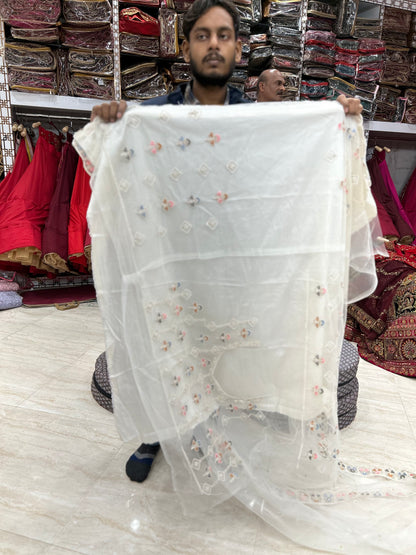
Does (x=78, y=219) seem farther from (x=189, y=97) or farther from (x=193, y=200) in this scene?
(x=193, y=200)

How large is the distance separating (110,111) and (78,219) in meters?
1.88

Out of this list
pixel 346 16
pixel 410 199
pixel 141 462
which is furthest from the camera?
pixel 410 199

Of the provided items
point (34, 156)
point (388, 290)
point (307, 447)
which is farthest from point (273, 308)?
point (34, 156)

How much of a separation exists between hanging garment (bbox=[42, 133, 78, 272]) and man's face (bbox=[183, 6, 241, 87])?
6.01ft

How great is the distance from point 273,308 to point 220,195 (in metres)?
0.33

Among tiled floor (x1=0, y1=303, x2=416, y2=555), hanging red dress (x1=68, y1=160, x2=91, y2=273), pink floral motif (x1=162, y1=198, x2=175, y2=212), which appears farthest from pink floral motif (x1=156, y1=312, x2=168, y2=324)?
hanging red dress (x1=68, y1=160, x2=91, y2=273)

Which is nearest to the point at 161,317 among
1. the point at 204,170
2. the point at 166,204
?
the point at 166,204

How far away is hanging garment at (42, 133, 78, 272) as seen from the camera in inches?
107

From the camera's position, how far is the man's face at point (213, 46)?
3.81ft

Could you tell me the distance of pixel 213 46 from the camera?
1.16 meters

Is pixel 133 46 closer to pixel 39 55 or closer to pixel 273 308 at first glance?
pixel 39 55

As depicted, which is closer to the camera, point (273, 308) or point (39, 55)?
point (273, 308)

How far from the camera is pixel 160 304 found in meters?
1.11

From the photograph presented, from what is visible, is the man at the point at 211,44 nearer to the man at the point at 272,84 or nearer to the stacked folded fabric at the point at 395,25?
the man at the point at 272,84
